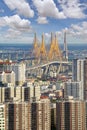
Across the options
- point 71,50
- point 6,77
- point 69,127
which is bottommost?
point 69,127

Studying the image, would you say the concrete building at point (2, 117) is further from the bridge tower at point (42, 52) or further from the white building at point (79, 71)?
the bridge tower at point (42, 52)

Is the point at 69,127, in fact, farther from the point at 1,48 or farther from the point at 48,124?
the point at 1,48

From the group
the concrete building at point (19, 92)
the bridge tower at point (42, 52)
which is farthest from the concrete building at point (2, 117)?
the bridge tower at point (42, 52)

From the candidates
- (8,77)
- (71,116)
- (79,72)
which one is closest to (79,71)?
(79,72)

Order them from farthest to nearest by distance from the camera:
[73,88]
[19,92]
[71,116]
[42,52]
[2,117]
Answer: [42,52], [73,88], [19,92], [71,116], [2,117]

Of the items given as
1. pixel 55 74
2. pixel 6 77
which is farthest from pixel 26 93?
pixel 55 74

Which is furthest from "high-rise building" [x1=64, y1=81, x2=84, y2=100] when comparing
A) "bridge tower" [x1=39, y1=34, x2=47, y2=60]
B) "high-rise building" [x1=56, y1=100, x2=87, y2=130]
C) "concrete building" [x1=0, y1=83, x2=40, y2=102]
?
"bridge tower" [x1=39, y1=34, x2=47, y2=60]

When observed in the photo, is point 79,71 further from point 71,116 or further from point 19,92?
point 71,116

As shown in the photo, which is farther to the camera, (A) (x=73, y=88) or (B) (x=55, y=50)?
(B) (x=55, y=50)
